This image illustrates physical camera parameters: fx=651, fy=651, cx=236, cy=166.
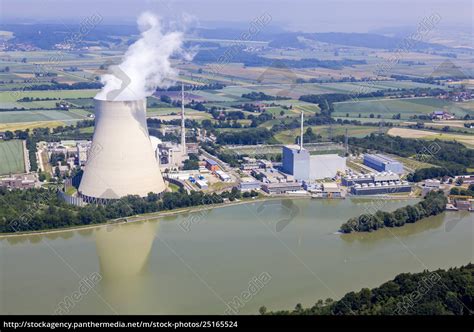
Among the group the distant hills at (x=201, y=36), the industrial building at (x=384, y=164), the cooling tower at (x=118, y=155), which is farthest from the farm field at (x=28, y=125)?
the distant hills at (x=201, y=36)

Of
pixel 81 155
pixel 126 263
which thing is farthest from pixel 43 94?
pixel 126 263

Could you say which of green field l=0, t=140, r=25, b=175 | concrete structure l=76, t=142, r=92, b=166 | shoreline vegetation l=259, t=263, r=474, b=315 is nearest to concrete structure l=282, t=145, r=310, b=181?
concrete structure l=76, t=142, r=92, b=166

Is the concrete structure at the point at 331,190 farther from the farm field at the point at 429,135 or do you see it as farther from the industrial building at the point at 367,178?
the farm field at the point at 429,135

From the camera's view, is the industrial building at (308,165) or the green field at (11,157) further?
the green field at (11,157)

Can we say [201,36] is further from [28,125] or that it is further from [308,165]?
[308,165]

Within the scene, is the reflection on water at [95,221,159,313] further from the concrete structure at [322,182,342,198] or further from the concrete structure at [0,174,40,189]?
the concrete structure at [322,182,342,198]
